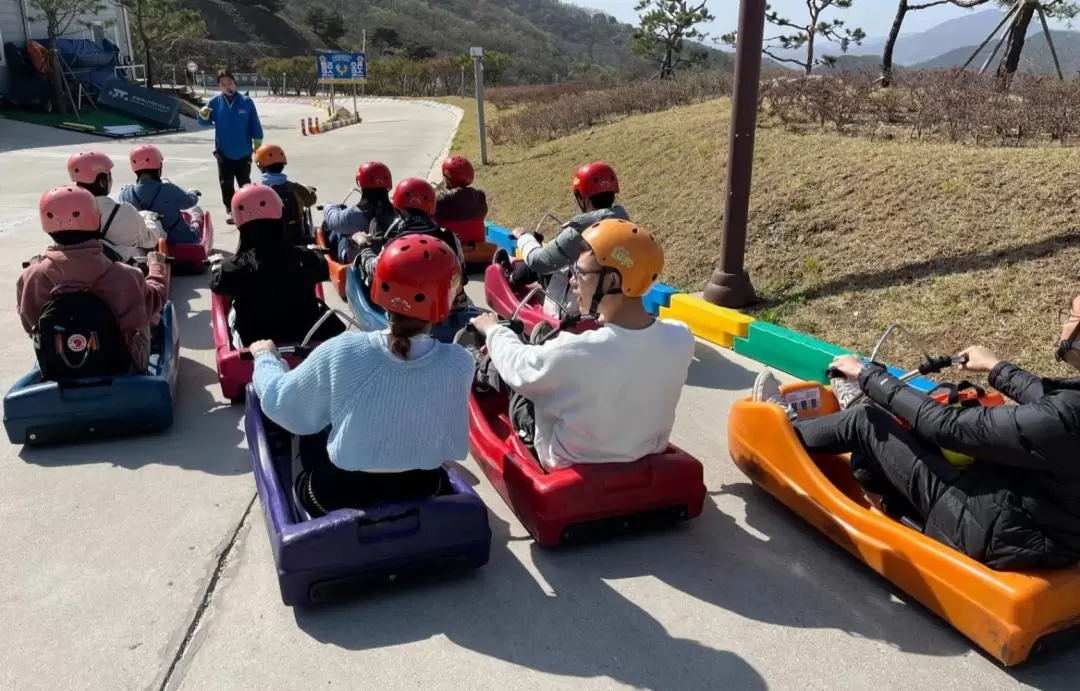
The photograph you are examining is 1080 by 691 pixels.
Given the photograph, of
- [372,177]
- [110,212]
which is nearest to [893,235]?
[372,177]

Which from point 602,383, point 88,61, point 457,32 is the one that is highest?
point 457,32

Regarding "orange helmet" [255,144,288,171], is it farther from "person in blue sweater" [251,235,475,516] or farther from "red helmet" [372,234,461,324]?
"red helmet" [372,234,461,324]

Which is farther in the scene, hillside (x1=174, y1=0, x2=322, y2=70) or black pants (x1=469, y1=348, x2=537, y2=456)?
hillside (x1=174, y1=0, x2=322, y2=70)

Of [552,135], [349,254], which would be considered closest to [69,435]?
[349,254]

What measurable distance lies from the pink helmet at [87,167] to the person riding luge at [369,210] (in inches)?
74.5

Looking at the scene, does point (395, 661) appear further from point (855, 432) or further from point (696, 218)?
point (696, 218)

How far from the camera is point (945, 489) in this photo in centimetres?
331

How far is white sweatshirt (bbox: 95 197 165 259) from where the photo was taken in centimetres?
654

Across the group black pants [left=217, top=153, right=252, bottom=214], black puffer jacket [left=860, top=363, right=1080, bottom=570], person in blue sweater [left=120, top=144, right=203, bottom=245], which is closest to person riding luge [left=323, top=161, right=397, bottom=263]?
person in blue sweater [left=120, top=144, right=203, bottom=245]

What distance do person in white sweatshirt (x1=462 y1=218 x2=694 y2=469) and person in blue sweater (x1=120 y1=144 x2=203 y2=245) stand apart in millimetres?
5679

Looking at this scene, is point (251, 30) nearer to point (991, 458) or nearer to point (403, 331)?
point (403, 331)

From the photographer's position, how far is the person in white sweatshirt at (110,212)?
20.5 feet

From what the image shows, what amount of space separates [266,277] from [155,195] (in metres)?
3.78

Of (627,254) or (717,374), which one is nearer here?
(627,254)
